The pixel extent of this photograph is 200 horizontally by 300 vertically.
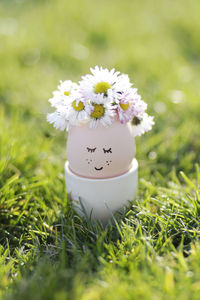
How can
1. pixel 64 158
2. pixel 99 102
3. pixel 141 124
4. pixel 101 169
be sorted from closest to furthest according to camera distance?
pixel 99 102
pixel 101 169
pixel 141 124
pixel 64 158

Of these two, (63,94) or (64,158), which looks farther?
(64,158)

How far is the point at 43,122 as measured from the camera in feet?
11.7

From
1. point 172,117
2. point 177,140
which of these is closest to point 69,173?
point 177,140

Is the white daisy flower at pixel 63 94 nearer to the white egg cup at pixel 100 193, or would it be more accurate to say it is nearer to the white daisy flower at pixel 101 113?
the white daisy flower at pixel 101 113

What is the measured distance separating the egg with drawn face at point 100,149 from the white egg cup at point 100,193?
0.04 metres

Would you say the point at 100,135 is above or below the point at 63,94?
below

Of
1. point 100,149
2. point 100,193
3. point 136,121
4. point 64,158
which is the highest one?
→ point 136,121

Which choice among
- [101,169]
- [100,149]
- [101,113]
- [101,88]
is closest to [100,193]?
[101,169]

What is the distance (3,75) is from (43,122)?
42.5 inches

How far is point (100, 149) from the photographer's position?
6.62 feet

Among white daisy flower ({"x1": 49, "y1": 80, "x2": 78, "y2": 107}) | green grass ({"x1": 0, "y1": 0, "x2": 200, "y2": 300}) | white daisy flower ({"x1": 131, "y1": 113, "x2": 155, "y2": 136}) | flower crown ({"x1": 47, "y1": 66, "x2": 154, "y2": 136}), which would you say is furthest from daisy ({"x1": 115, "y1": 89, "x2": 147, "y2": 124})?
green grass ({"x1": 0, "y1": 0, "x2": 200, "y2": 300})

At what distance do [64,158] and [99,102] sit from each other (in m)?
1.20

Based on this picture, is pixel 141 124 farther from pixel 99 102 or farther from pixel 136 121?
pixel 99 102

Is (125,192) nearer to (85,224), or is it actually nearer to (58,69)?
(85,224)
